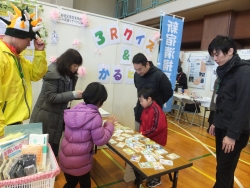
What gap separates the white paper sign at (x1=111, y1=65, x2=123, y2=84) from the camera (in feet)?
10.7

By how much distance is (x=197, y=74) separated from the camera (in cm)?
627

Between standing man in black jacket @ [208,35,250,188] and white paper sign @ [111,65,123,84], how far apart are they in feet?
6.27

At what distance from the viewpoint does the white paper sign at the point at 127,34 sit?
3.24 meters

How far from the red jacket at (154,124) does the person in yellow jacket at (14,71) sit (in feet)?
4.16

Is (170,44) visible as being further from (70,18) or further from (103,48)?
(70,18)

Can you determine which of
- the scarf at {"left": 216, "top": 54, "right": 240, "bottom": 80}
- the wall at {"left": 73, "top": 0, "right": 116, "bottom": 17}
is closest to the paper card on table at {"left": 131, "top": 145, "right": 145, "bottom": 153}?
the scarf at {"left": 216, "top": 54, "right": 240, "bottom": 80}

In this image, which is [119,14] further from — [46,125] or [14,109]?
[14,109]

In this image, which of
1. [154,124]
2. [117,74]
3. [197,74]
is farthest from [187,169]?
[197,74]

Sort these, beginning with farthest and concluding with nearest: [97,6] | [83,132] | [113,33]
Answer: [97,6], [113,33], [83,132]

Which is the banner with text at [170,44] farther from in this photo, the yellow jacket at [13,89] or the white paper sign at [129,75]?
the yellow jacket at [13,89]

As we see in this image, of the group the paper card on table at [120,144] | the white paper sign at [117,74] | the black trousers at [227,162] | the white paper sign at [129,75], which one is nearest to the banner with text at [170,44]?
the white paper sign at [129,75]

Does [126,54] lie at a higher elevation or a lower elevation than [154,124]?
higher

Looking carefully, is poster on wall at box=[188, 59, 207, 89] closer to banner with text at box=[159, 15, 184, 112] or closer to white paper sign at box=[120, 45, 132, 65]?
banner with text at box=[159, 15, 184, 112]

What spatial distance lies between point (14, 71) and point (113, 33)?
2.21m
